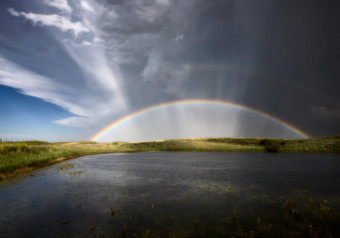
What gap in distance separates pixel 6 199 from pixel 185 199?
47.2ft

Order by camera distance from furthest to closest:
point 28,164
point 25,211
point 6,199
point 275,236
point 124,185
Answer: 1. point 28,164
2. point 124,185
3. point 6,199
4. point 25,211
5. point 275,236

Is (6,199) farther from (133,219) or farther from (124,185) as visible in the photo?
(133,219)

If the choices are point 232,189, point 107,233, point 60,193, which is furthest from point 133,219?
point 232,189

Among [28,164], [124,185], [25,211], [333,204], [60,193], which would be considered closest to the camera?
[25,211]

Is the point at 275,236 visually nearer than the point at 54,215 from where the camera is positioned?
Yes

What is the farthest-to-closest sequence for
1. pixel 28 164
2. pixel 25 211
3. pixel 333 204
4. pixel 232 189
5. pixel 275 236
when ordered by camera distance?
pixel 28 164 < pixel 232 189 < pixel 333 204 < pixel 25 211 < pixel 275 236

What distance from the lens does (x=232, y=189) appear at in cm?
1881

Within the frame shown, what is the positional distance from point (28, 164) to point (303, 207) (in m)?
36.0

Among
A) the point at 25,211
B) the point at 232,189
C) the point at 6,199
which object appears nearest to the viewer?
the point at 25,211

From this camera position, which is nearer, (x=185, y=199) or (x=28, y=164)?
(x=185, y=199)

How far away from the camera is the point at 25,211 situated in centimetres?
1298

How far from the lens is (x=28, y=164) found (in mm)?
30391

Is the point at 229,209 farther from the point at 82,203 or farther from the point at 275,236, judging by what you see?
the point at 82,203

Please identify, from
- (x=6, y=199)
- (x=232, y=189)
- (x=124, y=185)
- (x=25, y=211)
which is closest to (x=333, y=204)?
(x=232, y=189)
